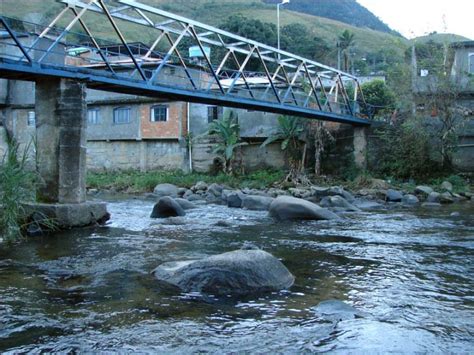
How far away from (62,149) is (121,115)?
2033 cm

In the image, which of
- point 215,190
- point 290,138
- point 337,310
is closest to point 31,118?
point 215,190

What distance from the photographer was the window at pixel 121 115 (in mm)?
30109

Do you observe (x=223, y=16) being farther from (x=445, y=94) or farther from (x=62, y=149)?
(x=62, y=149)

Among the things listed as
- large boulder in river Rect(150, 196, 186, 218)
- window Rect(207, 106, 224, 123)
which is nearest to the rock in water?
large boulder in river Rect(150, 196, 186, 218)

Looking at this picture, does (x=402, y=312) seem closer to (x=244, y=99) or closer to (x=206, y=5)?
(x=244, y=99)

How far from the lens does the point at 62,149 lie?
34.4 ft

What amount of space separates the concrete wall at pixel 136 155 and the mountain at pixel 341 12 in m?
97.2

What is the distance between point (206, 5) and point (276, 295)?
104m

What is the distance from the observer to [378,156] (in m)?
25.2

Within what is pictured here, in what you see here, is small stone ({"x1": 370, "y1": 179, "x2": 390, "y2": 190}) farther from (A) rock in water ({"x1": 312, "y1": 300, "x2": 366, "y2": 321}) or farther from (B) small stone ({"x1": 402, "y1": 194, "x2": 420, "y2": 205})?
(A) rock in water ({"x1": 312, "y1": 300, "x2": 366, "y2": 321})

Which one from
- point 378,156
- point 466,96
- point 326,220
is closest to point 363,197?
point 378,156

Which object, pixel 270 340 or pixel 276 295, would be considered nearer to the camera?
pixel 270 340

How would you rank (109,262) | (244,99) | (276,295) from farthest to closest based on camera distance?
(244,99), (109,262), (276,295)

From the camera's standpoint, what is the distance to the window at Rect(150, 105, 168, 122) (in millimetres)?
29078
